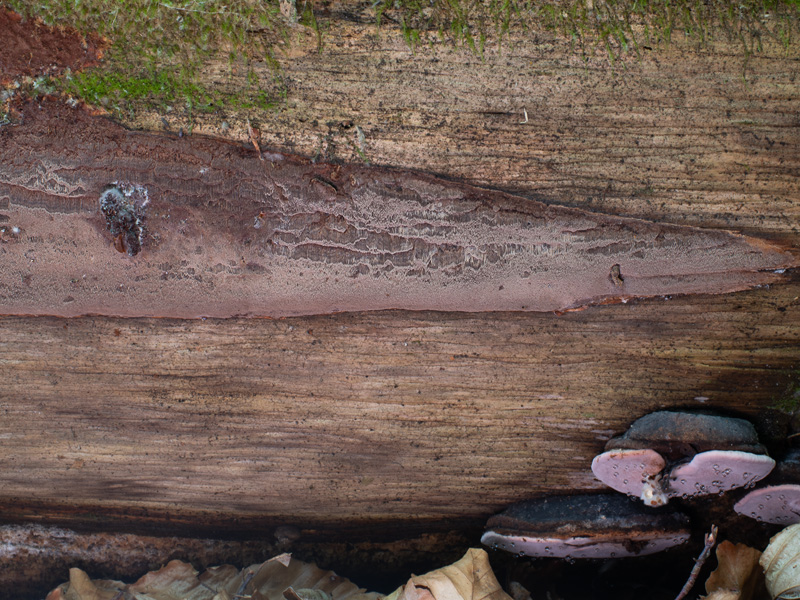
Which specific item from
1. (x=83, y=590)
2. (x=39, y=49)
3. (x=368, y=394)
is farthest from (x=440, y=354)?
(x=83, y=590)

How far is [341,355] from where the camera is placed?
1.74 metres

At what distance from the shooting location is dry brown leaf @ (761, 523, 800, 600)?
1.71 m

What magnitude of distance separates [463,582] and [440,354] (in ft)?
2.59

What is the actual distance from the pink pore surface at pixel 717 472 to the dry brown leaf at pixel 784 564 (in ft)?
0.61

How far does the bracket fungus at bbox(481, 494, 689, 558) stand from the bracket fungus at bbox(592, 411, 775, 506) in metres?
0.11

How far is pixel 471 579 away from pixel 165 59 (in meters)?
1.89

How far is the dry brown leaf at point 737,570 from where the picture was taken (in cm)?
183

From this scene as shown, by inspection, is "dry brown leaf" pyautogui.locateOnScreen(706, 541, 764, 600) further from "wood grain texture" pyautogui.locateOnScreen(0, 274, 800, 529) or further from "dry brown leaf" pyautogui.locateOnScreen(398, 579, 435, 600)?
"dry brown leaf" pyautogui.locateOnScreen(398, 579, 435, 600)

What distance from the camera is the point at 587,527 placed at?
1.88 meters

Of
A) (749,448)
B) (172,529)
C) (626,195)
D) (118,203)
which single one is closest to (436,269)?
(626,195)

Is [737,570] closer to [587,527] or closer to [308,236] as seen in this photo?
[587,527]

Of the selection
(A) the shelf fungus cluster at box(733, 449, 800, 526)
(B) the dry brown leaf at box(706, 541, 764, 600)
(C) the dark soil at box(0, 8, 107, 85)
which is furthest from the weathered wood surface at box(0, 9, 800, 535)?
(B) the dry brown leaf at box(706, 541, 764, 600)

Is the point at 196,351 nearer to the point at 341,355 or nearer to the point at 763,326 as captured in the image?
the point at 341,355

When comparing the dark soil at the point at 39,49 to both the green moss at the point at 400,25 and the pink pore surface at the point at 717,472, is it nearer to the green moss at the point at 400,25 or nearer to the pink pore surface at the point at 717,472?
the green moss at the point at 400,25
